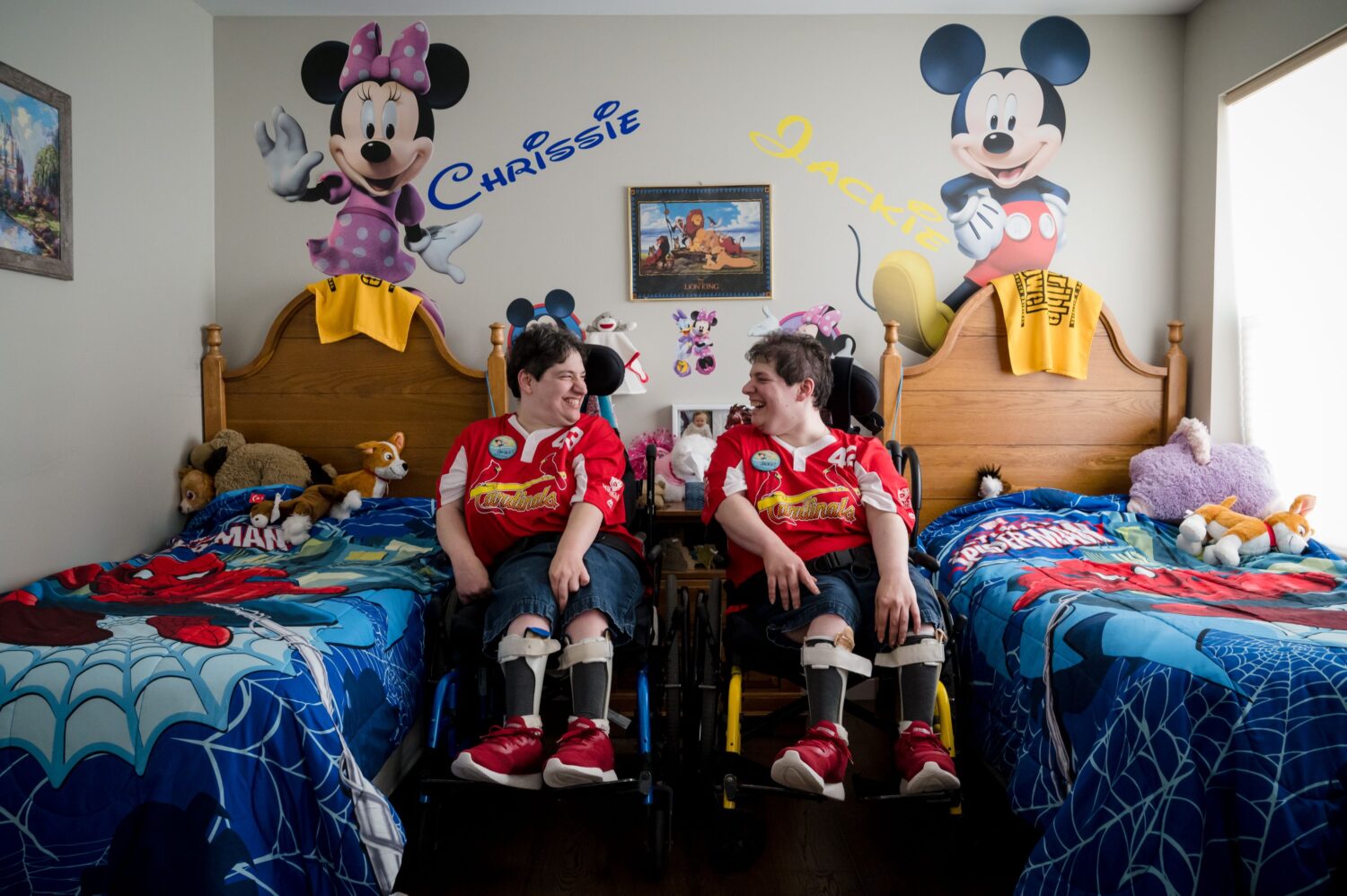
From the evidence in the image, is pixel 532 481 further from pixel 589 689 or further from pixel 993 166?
pixel 993 166

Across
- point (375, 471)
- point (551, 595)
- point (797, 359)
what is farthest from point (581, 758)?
point (375, 471)

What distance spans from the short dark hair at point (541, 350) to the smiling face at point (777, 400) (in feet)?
1.63

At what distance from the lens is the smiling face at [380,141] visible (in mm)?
3117

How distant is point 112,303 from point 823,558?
2.32m

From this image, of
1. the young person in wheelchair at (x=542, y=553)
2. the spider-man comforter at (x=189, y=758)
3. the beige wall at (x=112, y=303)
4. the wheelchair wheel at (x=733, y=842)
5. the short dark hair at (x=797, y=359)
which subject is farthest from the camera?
the beige wall at (x=112, y=303)

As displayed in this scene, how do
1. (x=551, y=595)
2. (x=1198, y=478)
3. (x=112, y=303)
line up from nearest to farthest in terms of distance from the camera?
(x=551, y=595), (x=112, y=303), (x=1198, y=478)

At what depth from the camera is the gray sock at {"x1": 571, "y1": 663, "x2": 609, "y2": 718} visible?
1.82 meters

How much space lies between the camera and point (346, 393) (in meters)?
3.08

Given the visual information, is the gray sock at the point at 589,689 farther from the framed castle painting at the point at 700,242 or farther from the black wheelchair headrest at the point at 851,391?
the framed castle painting at the point at 700,242

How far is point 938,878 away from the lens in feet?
5.96

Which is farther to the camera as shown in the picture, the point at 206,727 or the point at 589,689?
the point at 589,689

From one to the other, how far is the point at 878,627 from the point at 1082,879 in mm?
631

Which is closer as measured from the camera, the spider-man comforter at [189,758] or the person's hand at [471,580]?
the spider-man comforter at [189,758]

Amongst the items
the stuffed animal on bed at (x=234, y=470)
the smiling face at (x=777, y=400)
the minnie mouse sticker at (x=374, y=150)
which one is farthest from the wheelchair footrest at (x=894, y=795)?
the minnie mouse sticker at (x=374, y=150)
